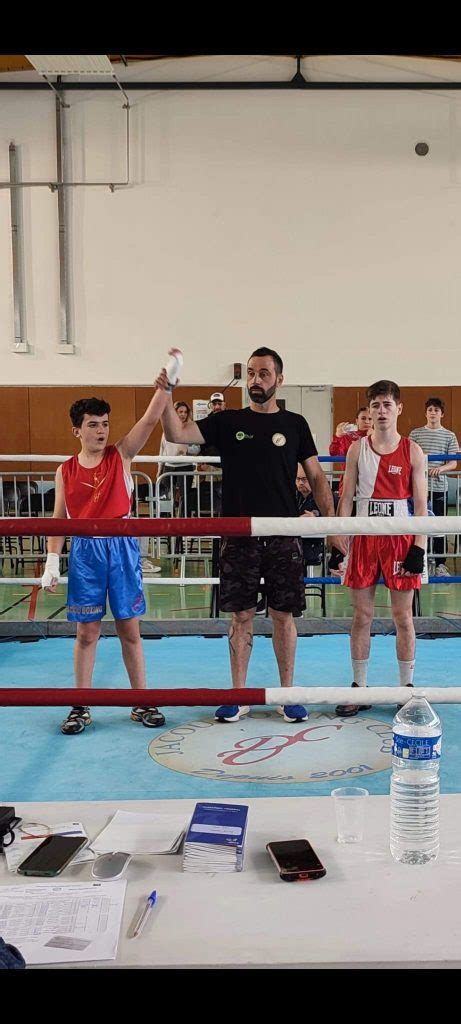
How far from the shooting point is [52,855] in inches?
69.0

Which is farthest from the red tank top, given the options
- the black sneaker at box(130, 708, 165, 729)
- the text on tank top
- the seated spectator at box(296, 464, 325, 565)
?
the seated spectator at box(296, 464, 325, 565)

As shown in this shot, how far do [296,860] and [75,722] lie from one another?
2.09 metres

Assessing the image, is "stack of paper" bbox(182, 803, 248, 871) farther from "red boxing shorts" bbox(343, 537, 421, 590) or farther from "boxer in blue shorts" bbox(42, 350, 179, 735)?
"red boxing shorts" bbox(343, 537, 421, 590)

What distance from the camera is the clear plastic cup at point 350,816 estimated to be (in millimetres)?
1825

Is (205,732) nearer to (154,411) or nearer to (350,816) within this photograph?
(154,411)

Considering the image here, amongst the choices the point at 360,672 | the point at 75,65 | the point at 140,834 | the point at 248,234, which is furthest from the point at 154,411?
the point at 248,234

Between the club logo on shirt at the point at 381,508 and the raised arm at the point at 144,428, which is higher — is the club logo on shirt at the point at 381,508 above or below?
below

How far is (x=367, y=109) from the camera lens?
11.1 m

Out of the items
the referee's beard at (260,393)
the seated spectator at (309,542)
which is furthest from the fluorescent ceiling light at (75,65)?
the referee's beard at (260,393)

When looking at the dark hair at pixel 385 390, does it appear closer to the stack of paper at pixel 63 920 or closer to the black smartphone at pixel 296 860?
the black smartphone at pixel 296 860

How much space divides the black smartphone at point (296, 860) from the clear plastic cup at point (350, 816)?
0.10 metres

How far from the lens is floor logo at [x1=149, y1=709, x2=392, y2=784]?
310cm

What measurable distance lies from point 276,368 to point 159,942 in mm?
2370
